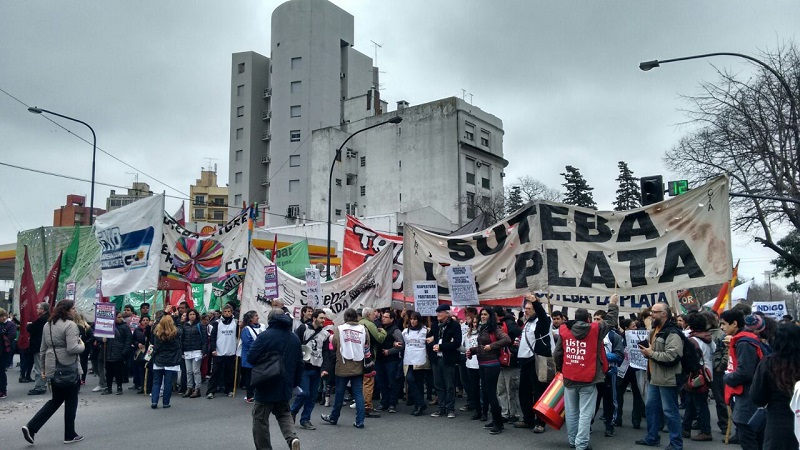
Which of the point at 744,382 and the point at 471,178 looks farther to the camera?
the point at 471,178

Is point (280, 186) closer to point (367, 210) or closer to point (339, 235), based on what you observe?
point (367, 210)

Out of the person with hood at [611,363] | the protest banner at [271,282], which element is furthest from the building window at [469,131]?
the person with hood at [611,363]

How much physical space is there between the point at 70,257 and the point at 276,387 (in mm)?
13618

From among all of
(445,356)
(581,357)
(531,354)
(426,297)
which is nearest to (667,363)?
(581,357)

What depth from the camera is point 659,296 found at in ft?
31.2

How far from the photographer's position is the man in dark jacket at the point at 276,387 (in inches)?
307

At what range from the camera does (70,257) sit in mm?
18641

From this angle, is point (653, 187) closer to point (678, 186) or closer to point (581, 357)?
point (678, 186)

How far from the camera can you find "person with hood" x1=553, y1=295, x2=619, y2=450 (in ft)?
27.8

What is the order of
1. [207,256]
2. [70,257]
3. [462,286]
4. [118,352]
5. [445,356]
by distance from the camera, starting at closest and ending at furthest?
[462,286] → [445,356] → [118,352] → [207,256] → [70,257]

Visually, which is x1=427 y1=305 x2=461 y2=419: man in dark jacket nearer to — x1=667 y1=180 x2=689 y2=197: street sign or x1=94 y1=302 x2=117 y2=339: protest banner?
x1=94 y1=302 x2=117 y2=339: protest banner

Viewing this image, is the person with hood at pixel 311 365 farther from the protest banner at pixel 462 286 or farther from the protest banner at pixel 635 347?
the protest banner at pixel 635 347

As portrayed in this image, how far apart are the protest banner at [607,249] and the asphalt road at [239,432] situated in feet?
7.43

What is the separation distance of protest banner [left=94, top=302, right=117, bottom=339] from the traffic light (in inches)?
485
